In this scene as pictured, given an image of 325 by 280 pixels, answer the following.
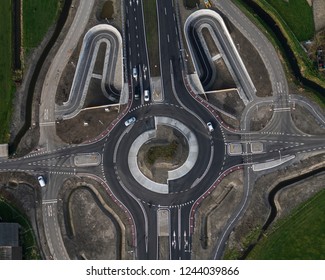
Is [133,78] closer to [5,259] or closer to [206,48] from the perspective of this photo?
[206,48]

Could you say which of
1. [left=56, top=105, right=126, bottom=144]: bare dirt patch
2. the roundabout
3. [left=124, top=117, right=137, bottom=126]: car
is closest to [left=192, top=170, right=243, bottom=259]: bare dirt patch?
the roundabout

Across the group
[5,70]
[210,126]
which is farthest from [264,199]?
[5,70]

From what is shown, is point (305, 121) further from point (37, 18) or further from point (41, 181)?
point (37, 18)

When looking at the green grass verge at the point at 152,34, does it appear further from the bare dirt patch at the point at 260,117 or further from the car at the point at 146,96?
the bare dirt patch at the point at 260,117

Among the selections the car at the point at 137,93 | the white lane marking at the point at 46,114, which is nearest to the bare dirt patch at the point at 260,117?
the car at the point at 137,93

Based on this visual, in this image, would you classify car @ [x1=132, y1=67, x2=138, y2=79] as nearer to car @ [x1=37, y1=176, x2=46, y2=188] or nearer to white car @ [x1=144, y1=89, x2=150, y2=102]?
white car @ [x1=144, y1=89, x2=150, y2=102]

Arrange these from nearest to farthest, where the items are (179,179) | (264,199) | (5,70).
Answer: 1. (264,199)
2. (179,179)
3. (5,70)
